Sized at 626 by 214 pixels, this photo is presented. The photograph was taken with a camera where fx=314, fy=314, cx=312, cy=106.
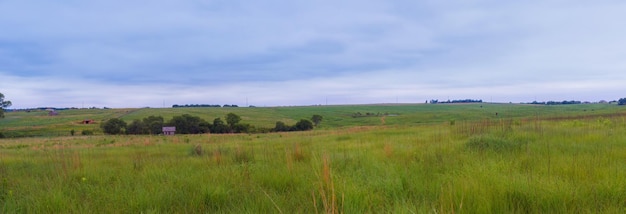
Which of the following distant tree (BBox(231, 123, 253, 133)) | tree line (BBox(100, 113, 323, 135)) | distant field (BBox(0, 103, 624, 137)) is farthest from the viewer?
distant field (BBox(0, 103, 624, 137))

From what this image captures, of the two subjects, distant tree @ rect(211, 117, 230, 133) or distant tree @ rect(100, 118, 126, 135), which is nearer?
distant tree @ rect(100, 118, 126, 135)

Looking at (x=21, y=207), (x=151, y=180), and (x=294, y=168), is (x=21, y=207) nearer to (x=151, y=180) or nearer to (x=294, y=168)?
(x=151, y=180)

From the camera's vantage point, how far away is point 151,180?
4.25 metres

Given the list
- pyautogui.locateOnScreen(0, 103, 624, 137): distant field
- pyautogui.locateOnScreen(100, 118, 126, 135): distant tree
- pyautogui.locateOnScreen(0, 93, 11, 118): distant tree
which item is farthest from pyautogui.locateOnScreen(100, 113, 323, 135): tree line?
pyautogui.locateOnScreen(0, 93, 11, 118): distant tree

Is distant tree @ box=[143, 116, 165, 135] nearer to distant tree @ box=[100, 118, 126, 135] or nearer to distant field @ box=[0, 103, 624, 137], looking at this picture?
distant tree @ box=[100, 118, 126, 135]

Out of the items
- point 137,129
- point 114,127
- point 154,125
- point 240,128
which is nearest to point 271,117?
point 240,128

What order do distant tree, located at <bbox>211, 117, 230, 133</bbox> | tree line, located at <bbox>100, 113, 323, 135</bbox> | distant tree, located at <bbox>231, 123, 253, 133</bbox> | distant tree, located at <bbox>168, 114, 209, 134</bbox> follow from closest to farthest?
tree line, located at <bbox>100, 113, 323, 135</bbox>
distant tree, located at <bbox>168, 114, 209, 134</bbox>
distant tree, located at <bbox>231, 123, 253, 133</bbox>
distant tree, located at <bbox>211, 117, 230, 133</bbox>

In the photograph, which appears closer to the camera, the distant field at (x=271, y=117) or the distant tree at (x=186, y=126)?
the distant tree at (x=186, y=126)

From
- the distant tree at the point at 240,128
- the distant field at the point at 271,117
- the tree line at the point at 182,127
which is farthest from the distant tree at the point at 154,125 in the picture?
the distant tree at the point at 240,128

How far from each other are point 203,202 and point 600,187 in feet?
13.4

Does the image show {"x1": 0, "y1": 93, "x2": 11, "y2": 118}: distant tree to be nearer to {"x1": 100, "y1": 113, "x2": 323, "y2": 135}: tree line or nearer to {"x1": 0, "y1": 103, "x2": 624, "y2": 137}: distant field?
{"x1": 0, "y1": 103, "x2": 624, "y2": 137}: distant field

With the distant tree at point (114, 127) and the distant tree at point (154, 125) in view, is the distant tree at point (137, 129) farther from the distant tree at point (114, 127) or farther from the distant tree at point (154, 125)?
the distant tree at point (114, 127)

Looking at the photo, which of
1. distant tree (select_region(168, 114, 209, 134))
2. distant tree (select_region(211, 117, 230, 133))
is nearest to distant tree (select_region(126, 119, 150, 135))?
distant tree (select_region(168, 114, 209, 134))

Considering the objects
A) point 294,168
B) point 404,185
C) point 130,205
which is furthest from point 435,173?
point 130,205
